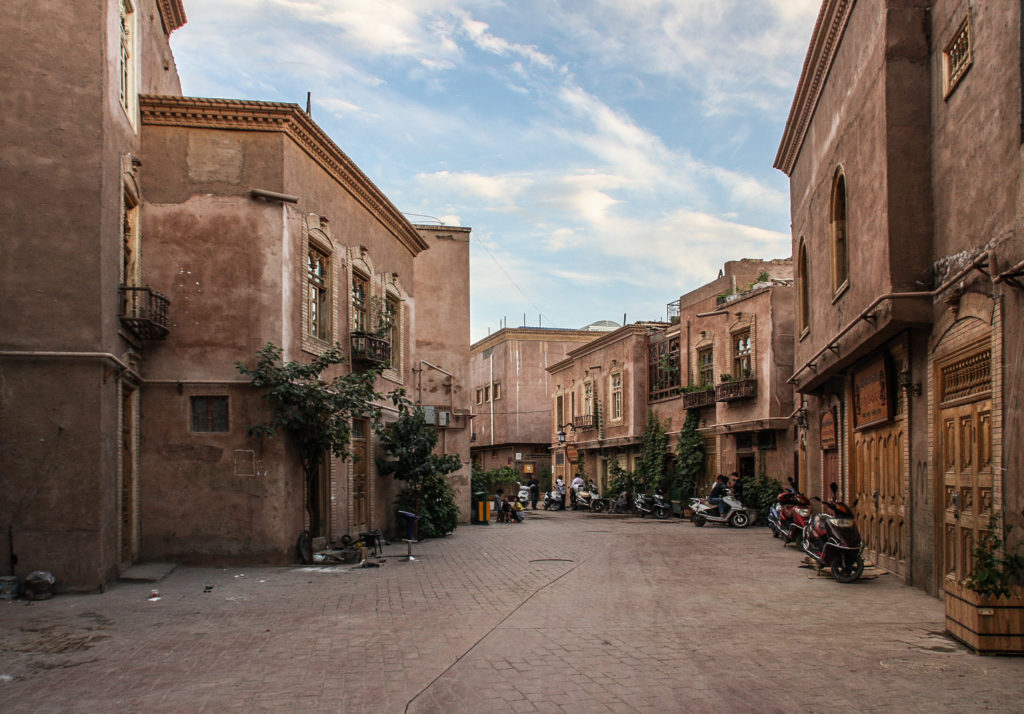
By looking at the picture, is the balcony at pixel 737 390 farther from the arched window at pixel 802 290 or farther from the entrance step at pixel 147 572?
the entrance step at pixel 147 572

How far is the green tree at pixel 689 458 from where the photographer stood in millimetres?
30797

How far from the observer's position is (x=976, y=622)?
7289mm

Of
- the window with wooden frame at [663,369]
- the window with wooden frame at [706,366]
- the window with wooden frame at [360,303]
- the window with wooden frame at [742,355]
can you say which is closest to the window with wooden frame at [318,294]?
the window with wooden frame at [360,303]

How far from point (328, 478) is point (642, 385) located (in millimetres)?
21650

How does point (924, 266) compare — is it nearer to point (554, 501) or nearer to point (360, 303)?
point (360, 303)

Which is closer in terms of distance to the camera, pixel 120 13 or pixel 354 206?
pixel 120 13

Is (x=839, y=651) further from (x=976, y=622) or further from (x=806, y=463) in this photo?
(x=806, y=463)

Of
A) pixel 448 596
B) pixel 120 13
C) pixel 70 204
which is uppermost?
pixel 120 13

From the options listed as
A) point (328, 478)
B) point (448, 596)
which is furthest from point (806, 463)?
point (448, 596)

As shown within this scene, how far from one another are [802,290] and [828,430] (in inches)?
151

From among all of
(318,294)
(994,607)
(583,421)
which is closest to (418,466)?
(318,294)

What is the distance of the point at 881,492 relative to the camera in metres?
13.3

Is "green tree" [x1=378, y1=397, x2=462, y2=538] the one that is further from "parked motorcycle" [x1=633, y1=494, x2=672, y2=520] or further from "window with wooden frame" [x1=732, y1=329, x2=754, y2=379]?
"window with wooden frame" [x1=732, y1=329, x2=754, y2=379]

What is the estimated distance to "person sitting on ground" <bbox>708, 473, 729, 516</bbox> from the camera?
82.4 ft
